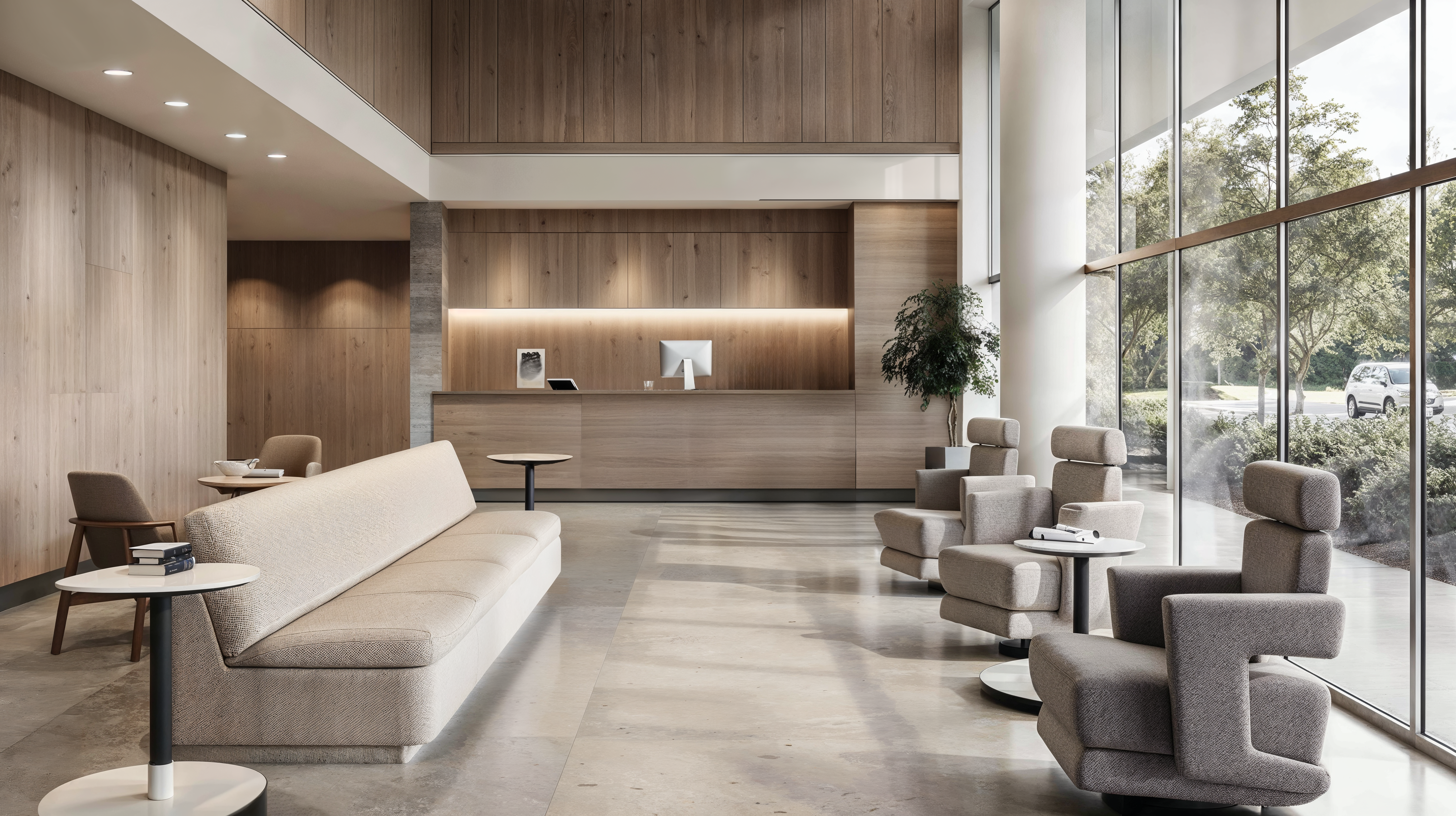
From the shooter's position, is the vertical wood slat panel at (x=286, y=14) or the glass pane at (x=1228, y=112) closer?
the glass pane at (x=1228, y=112)

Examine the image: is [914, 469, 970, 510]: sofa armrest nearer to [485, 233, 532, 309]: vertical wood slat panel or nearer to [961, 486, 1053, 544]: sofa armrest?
[961, 486, 1053, 544]: sofa armrest

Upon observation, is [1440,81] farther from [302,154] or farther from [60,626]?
[302,154]

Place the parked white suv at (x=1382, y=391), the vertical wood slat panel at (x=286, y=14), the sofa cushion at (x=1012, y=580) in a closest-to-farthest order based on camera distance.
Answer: the parked white suv at (x=1382, y=391)
the sofa cushion at (x=1012, y=580)
the vertical wood slat panel at (x=286, y=14)

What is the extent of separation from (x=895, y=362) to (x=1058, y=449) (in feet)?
14.0

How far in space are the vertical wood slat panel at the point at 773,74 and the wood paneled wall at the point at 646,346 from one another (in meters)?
1.92

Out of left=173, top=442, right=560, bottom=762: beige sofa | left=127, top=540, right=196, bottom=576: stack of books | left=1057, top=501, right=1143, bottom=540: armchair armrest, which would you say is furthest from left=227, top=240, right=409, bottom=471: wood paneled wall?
left=127, top=540, right=196, bottom=576: stack of books

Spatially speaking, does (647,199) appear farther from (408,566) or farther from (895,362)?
(408,566)

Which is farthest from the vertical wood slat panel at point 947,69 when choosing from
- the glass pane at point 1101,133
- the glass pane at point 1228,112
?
the glass pane at point 1228,112

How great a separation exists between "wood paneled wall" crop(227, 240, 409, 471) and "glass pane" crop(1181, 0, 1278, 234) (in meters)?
9.18

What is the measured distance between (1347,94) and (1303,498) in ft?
6.41

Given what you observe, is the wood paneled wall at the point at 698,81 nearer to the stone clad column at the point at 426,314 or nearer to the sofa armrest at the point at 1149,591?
the stone clad column at the point at 426,314

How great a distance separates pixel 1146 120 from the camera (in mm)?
5906

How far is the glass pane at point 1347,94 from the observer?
3.59 metres

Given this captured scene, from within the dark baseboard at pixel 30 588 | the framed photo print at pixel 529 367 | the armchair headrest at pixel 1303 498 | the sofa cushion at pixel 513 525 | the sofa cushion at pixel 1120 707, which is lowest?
the dark baseboard at pixel 30 588
